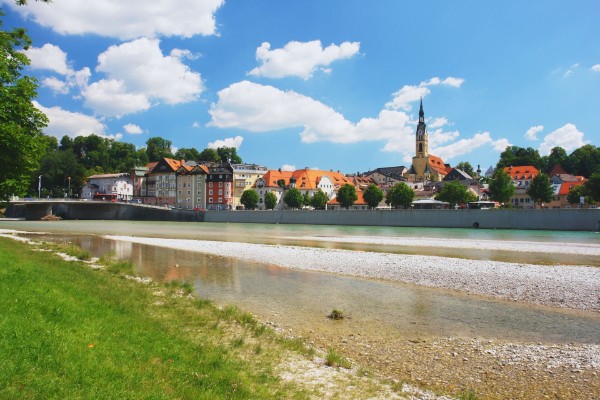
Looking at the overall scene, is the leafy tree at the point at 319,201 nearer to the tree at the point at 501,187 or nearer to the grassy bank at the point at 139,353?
the tree at the point at 501,187

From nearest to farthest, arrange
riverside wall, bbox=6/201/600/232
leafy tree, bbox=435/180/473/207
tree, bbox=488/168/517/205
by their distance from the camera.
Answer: riverside wall, bbox=6/201/600/232 → tree, bbox=488/168/517/205 → leafy tree, bbox=435/180/473/207

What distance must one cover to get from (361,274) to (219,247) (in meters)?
17.0

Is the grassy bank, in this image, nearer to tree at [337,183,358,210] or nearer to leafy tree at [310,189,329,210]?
tree at [337,183,358,210]

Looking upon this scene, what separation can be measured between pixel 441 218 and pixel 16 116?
6746 cm

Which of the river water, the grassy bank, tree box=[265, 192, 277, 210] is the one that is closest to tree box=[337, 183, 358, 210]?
tree box=[265, 192, 277, 210]

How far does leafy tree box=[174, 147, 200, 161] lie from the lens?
18412cm

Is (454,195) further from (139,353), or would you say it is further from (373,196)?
(139,353)

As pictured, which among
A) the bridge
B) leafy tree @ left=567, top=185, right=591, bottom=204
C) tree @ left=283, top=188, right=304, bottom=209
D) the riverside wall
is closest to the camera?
the riverside wall

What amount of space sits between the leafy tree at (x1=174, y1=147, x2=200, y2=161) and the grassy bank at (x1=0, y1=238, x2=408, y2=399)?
176m

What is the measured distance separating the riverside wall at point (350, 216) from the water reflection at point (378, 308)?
5638 centimetres

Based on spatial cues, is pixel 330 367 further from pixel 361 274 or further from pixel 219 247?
pixel 219 247

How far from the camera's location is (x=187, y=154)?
18675cm

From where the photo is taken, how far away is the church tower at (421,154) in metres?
176

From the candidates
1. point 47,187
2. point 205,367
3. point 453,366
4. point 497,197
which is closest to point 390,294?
point 453,366
